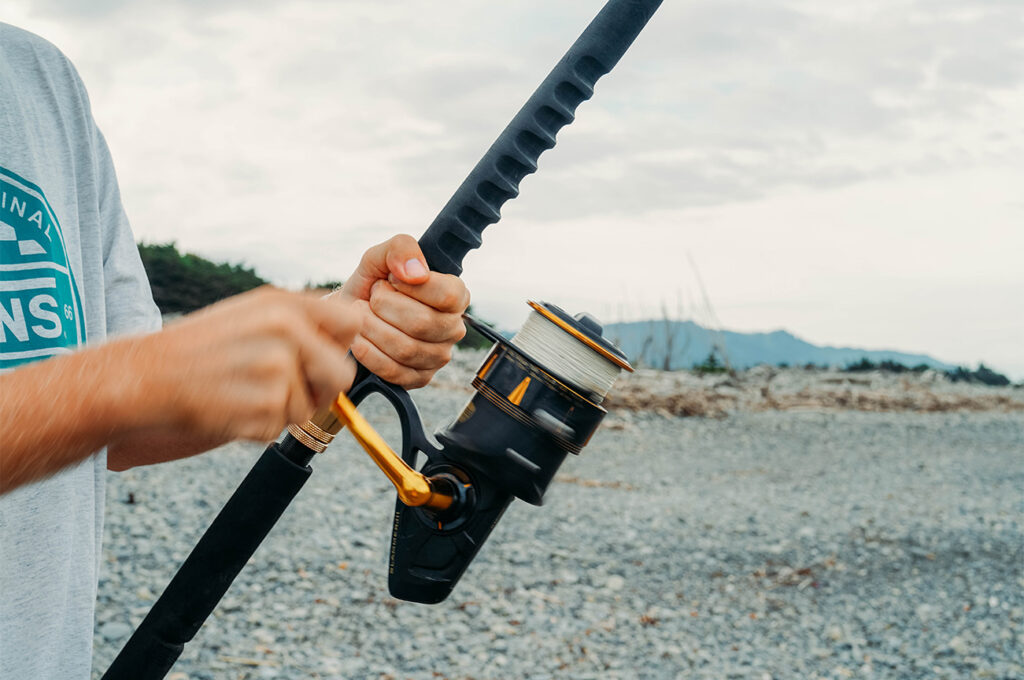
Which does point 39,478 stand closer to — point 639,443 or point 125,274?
point 125,274

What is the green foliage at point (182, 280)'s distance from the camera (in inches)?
512

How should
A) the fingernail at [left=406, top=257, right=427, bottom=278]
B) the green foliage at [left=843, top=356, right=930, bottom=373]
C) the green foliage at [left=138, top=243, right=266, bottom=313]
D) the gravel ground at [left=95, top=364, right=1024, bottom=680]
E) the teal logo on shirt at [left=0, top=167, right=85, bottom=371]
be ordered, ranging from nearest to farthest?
the teal logo on shirt at [left=0, top=167, right=85, bottom=371] < the fingernail at [left=406, top=257, right=427, bottom=278] < the gravel ground at [left=95, top=364, right=1024, bottom=680] < the green foliage at [left=138, top=243, right=266, bottom=313] < the green foliage at [left=843, top=356, right=930, bottom=373]

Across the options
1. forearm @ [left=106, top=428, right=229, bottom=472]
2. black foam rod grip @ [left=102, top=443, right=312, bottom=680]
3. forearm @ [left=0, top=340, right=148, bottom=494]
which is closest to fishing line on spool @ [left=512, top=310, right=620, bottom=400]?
black foam rod grip @ [left=102, top=443, right=312, bottom=680]

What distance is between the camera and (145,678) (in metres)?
1.58

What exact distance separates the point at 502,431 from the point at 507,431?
0.03ft

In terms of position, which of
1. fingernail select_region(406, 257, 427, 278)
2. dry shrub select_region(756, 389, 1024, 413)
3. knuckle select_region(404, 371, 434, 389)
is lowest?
dry shrub select_region(756, 389, 1024, 413)

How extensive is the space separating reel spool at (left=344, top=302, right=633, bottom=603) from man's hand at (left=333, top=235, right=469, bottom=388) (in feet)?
0.24

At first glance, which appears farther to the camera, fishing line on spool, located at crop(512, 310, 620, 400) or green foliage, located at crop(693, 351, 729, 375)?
green foliage, located at crop(693, 351, 729, 375)

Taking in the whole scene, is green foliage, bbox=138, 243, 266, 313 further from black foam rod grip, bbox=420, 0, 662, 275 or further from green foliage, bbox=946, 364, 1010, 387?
green foliage, bbox=946, 364, 1010, 387

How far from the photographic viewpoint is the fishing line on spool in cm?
167

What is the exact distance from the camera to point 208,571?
5.26ft

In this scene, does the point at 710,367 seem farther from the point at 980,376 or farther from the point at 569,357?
the point at 569,357

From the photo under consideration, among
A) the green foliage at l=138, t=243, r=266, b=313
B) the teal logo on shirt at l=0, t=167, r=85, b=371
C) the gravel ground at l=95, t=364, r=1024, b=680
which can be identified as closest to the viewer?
the teal logo on shirt at l=0, t=167, r=85, b=371

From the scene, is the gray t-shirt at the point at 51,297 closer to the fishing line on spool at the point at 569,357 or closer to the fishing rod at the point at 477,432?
the fishing rod at the point at 477,432
